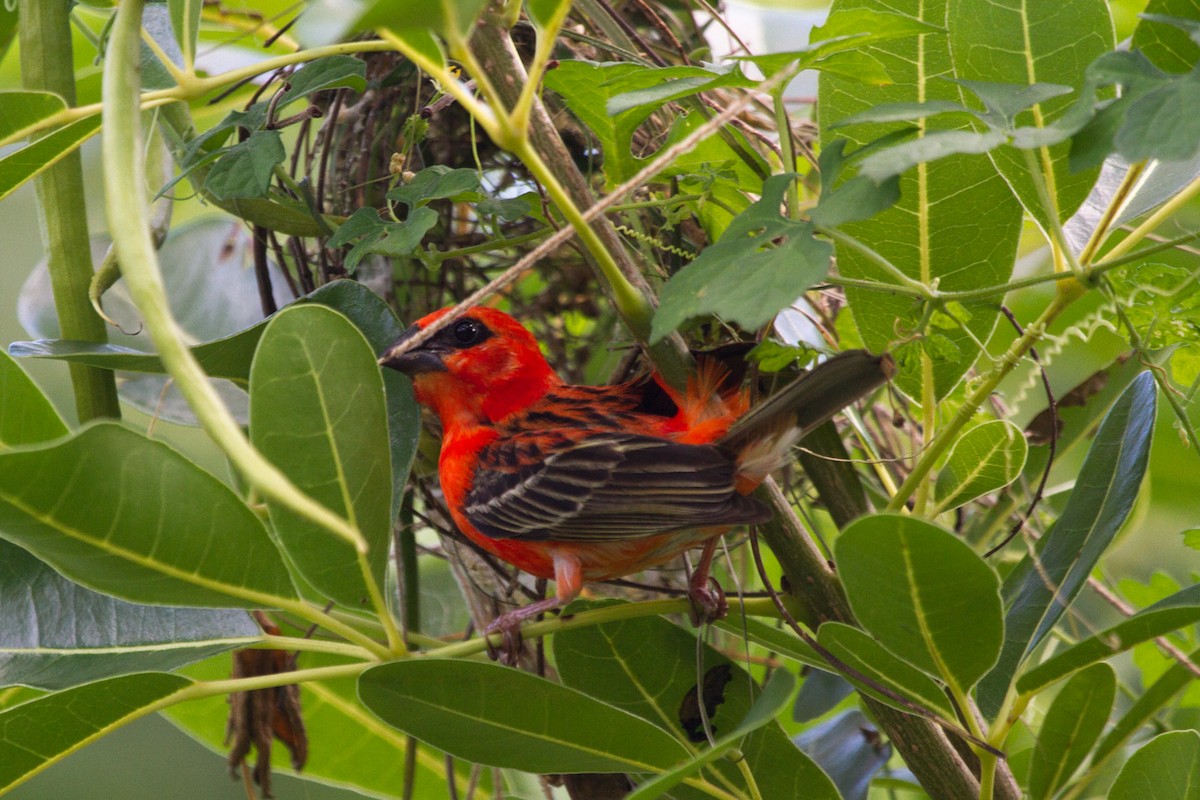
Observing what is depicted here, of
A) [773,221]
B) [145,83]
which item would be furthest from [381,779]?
→ [773,221]

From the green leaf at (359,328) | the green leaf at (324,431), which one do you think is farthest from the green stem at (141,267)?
the green leaf at (359,328)

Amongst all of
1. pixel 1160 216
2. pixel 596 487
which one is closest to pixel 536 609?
pixel 596 487

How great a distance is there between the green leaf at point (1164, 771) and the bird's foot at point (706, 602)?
59 centimetres

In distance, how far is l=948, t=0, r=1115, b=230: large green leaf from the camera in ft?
4.70

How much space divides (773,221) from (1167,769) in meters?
0.96

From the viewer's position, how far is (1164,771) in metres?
1.50

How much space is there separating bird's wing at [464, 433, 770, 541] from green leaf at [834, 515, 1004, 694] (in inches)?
16.0

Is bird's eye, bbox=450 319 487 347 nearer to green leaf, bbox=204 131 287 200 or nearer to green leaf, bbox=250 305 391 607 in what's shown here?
green leaf, bbox=204 131 287 200

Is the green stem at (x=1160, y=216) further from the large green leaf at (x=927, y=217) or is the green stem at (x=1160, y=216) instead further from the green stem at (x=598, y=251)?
the green stem at (x=598, y=251)

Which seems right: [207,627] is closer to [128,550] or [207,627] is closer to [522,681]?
[128,550]

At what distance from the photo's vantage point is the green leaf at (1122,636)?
51.5 inches

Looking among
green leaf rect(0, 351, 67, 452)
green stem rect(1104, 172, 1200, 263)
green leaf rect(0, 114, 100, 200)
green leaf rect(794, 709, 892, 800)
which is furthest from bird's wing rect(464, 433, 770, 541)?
green leaf rect(0, 114, 100, 200)

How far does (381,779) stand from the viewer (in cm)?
230

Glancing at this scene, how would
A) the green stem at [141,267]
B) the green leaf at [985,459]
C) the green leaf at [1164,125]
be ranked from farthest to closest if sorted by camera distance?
the green leaf at [985,459] < the green leaf at [1164,125] < the green stem at [141,267]
